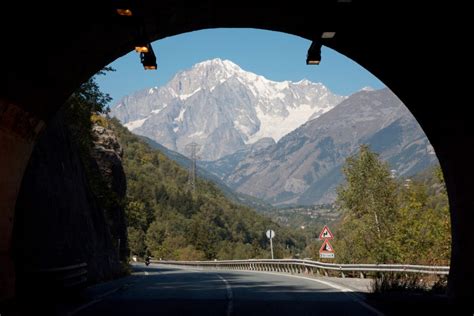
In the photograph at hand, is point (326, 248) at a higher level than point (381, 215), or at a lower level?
lower

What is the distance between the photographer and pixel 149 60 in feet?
46.3

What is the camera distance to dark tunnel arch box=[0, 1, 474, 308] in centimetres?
1181

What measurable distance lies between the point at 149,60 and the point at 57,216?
1183 cm

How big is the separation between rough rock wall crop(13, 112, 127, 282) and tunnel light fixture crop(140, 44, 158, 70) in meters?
4.84

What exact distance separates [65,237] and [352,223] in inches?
2397

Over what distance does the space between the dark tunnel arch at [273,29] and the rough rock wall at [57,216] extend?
4106 mm

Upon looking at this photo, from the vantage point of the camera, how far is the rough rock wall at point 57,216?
1947cm

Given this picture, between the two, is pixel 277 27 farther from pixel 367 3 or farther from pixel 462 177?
pixel 462 177

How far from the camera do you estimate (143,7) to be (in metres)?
12.4

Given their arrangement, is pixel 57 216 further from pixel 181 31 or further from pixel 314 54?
pixel 314 54

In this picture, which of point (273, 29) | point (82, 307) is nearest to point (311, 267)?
point (82, 307)

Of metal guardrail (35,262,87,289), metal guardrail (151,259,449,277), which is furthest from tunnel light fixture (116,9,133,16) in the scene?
metal guardrail (151,259,449,277)

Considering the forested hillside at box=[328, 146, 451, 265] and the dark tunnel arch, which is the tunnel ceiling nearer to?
the dark tunnel arch

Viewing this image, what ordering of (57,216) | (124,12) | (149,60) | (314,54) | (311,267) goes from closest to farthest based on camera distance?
(124,12), (149,60), (314,54), (57,216), (311,267)
